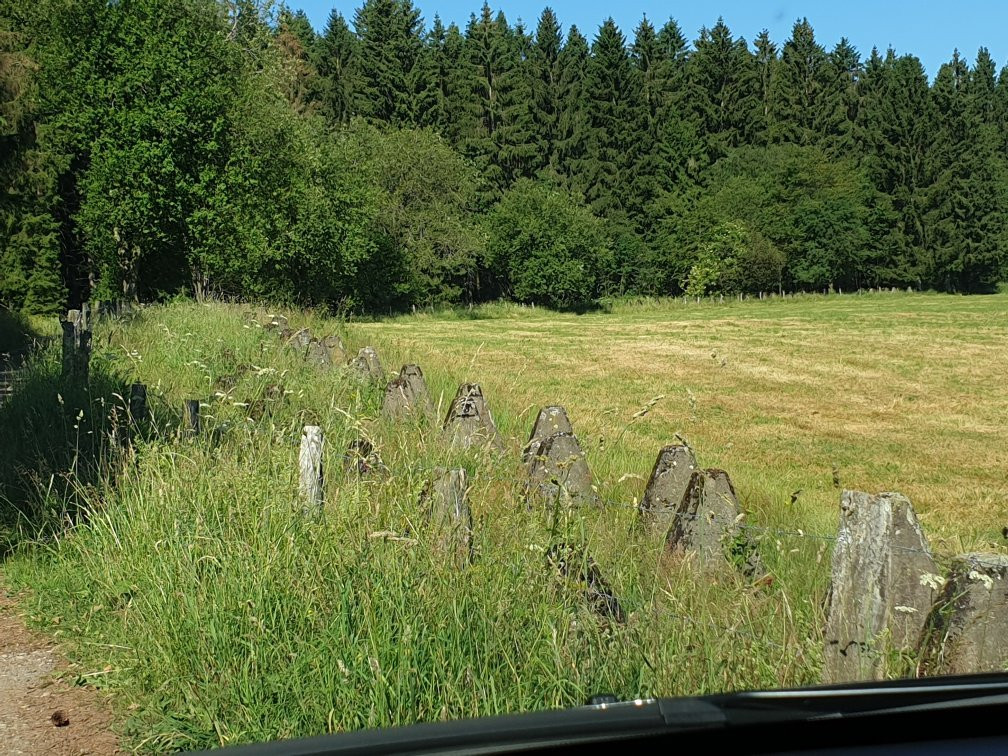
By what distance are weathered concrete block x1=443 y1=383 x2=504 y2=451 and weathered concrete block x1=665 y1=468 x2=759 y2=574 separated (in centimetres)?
186

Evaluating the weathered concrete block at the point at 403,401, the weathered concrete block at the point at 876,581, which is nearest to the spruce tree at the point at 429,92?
the weathered concrete block at the point at 403,401

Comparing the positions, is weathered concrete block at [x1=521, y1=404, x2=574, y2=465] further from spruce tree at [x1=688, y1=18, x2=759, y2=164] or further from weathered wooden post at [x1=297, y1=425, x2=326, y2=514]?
spruce tree at [x1=688, y1=18, x2=759, y2=164]

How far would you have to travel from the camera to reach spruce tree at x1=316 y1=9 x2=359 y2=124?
72438mm

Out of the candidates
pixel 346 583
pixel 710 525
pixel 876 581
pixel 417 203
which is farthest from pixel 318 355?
pixel 417 203

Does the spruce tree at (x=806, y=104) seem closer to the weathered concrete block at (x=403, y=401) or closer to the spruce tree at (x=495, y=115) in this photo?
the spruce tree at (x=495, y=115)

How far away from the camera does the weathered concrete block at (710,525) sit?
3939 mm

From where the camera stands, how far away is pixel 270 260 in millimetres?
41562

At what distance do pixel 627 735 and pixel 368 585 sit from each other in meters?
2.82

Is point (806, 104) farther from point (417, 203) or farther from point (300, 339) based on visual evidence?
point (300, 339)

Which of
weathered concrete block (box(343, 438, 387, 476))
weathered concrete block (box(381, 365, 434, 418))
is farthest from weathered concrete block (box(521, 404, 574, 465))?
weathered concrete block (box(381, 365, 434, 418))

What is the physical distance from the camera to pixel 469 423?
6.03 m

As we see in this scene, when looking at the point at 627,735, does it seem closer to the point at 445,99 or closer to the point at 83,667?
the point at 83,667

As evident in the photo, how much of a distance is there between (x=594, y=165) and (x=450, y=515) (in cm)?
7346

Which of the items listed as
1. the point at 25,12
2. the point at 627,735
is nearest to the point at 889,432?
the point at 627,735
